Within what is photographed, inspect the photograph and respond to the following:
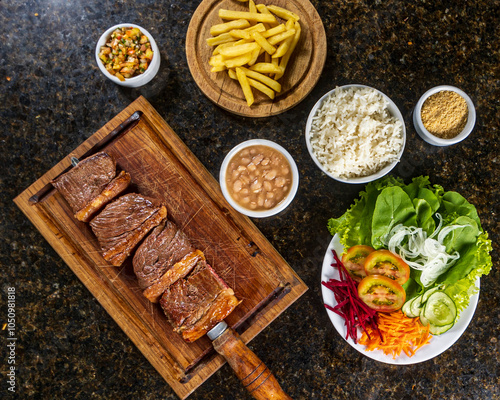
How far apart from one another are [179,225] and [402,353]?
195 cm

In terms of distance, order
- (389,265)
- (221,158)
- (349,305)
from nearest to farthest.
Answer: (389,265)
(349,305)
(221,158)

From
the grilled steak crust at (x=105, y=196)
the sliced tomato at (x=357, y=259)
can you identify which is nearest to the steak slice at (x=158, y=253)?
the grilled steak crust at (x=105, y=196)

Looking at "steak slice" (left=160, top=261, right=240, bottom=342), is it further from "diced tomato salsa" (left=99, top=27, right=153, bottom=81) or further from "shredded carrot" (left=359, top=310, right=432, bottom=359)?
"diced tomato salsa" (left=99, top=27, right=153, bottom=81)

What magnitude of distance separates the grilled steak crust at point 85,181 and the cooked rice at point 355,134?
154cm

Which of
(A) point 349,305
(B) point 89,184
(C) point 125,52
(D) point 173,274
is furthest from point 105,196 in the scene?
(A) point 349,305

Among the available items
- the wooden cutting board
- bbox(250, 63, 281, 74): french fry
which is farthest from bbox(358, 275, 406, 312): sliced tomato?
bbox(250, 63, 281, 74): french fry

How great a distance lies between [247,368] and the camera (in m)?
2.80

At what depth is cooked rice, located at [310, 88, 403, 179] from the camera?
114 inches

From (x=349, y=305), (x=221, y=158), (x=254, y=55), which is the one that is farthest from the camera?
(x=221, y=158)

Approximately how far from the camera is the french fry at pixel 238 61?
9.22 ft

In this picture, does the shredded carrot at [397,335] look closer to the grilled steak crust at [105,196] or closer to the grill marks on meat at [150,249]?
the grill marks on meat at [150,249]

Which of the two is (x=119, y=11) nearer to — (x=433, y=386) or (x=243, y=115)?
(x=243, y=115)

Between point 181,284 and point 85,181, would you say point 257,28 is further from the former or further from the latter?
point 181,284

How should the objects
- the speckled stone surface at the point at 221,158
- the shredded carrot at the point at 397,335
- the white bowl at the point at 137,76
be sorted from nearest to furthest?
the shredded carrot at the point at 397,335 → the white bowl at the point at 137,76 → the speckled stone surface at the point at 221,158
